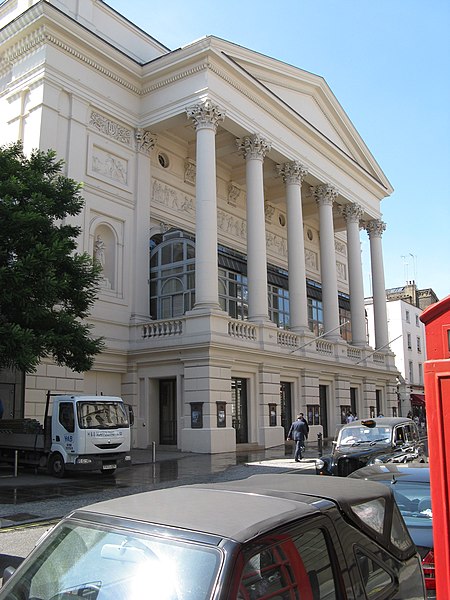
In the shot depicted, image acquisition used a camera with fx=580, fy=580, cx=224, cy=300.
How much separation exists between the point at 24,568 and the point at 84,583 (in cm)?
49

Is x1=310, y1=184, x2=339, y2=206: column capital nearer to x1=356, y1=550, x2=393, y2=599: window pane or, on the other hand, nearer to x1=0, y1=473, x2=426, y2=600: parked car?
x1=0, y1=473, x2=426, y2=600: parked car

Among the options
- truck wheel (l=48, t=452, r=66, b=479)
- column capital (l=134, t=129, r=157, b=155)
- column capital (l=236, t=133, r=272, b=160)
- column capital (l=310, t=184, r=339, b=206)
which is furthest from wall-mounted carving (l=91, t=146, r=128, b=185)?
truck wheel (l=48, t=452, r=66, b=479)

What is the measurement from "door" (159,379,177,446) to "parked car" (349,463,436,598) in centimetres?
1888

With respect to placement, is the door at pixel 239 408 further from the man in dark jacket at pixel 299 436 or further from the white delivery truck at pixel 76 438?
the white delivery truck at pixel 76 438

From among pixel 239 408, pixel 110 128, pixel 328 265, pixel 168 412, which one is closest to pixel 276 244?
pixel 328 265

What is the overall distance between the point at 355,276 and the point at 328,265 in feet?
13.3

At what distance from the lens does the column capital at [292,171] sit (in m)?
32.9

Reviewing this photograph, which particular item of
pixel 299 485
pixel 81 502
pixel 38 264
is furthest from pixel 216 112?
pixel 299 485

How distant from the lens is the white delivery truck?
16.3 metres

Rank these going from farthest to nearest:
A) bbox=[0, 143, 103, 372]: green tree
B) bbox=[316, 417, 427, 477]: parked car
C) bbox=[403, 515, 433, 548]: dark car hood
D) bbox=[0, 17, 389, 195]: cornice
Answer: bbox=[0, 17, 389, 195]: cornice < bbox=[0, 143, 103, 372]: green tree < bbox=[316, 417, 427, 477]: parked car < bbox=[403, 515, 433, 548]: dark car hood

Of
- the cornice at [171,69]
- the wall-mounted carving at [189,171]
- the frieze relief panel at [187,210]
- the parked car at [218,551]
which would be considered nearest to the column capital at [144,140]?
the frieze relief panel at [187,210]

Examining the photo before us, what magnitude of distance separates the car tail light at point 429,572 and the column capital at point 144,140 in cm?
2637

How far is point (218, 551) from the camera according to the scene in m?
2.52

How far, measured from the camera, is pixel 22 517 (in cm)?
1061
